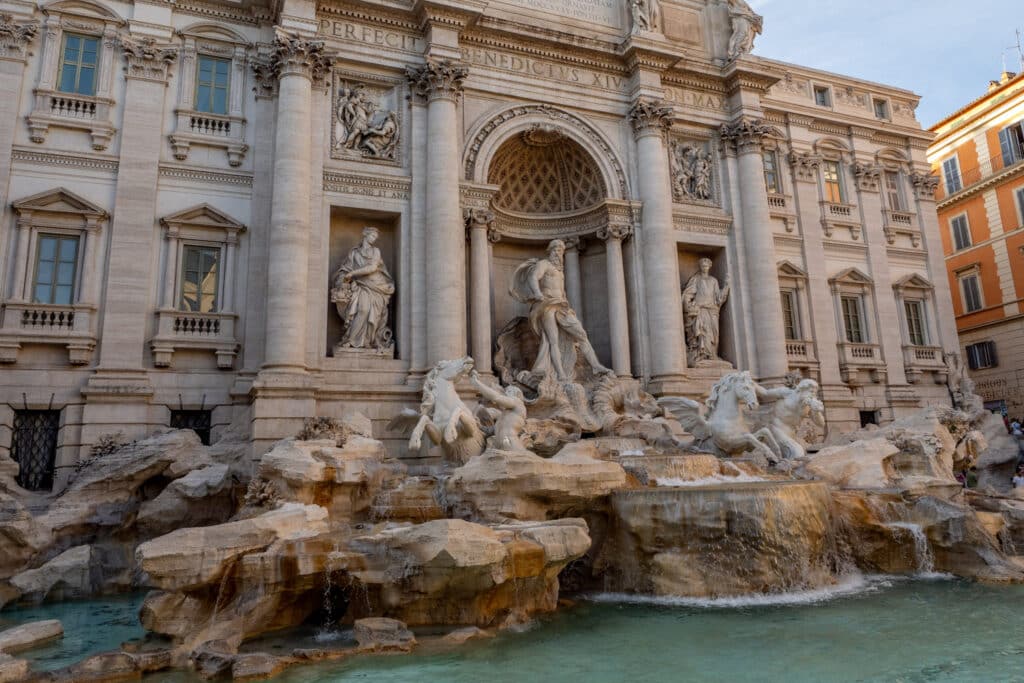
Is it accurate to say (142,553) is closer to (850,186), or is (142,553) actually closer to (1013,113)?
(850,186)

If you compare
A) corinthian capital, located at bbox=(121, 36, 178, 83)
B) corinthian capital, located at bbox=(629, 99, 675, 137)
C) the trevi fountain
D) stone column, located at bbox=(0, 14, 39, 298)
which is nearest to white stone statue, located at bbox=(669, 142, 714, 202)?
the trevi fountain

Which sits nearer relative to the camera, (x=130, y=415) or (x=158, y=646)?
(x=158, y=646)

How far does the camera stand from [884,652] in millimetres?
6566

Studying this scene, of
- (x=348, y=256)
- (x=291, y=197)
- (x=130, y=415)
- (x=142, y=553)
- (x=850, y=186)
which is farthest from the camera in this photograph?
(x=850, y=186)

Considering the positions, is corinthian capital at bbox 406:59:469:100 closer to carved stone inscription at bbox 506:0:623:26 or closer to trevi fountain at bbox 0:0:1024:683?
trevi fountain at bbox 0:0:1024:683

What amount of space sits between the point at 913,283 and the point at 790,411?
11672 mm

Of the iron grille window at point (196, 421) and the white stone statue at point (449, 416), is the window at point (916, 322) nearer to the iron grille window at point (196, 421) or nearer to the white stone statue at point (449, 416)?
the white stone statue at point (449, 416)

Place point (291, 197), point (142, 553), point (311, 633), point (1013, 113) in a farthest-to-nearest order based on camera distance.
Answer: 1. point (1013, 113)
2. point (291, 197)
3. point (311, 633)
4. point (142, 553)

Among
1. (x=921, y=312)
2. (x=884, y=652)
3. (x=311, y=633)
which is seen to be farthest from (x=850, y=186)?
(x=311, y=633)

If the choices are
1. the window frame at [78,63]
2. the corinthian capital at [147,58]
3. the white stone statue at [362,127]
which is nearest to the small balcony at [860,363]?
the white stone statue at [362,127]

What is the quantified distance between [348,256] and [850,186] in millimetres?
16111

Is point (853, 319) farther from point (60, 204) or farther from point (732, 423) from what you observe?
point (60, 204)

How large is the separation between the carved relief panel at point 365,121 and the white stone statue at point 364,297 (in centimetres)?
192

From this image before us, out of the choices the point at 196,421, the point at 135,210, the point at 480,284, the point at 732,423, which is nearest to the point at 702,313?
the point at 732,423
